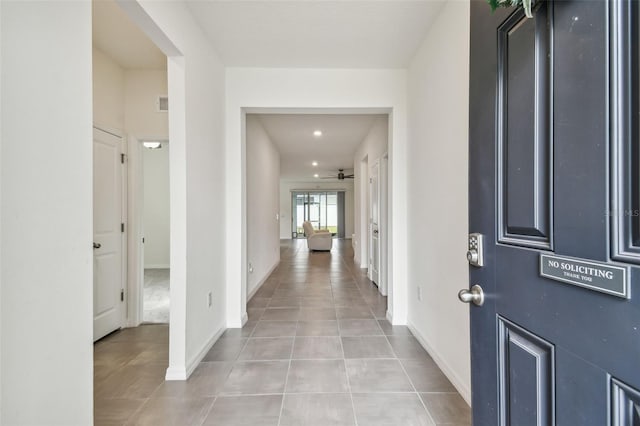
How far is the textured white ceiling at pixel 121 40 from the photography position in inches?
84.6

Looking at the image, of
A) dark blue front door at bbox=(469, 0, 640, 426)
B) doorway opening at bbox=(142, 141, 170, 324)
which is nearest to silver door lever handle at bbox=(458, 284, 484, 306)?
dark blue front door at bbox=(469, 0, 640, 426)

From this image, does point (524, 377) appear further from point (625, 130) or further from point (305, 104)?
point (305, 104)

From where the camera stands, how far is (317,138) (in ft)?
18.4

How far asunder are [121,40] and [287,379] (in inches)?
121

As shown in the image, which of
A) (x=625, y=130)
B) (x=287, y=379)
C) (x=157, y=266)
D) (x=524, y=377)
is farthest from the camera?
(x=157, y=266)

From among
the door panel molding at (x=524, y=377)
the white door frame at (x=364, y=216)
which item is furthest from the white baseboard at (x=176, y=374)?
the white door frame at (x=364, y=216)

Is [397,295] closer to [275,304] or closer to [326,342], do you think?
[326,342]

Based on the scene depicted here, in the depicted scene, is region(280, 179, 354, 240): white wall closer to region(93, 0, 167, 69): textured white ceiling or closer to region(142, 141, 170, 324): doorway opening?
region(142, 141, 170, 324): doorway opening

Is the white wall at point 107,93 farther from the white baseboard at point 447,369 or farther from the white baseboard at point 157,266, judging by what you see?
the white baseboard at point 157,266

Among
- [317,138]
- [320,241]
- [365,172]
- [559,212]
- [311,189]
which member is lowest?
[320,241]

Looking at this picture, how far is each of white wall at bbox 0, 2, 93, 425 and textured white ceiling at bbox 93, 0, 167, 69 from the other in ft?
4.28

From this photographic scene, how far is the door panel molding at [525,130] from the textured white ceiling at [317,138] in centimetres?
362

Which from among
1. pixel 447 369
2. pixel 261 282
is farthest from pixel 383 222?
pixel 447 369

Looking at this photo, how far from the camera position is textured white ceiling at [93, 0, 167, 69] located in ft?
7.05
